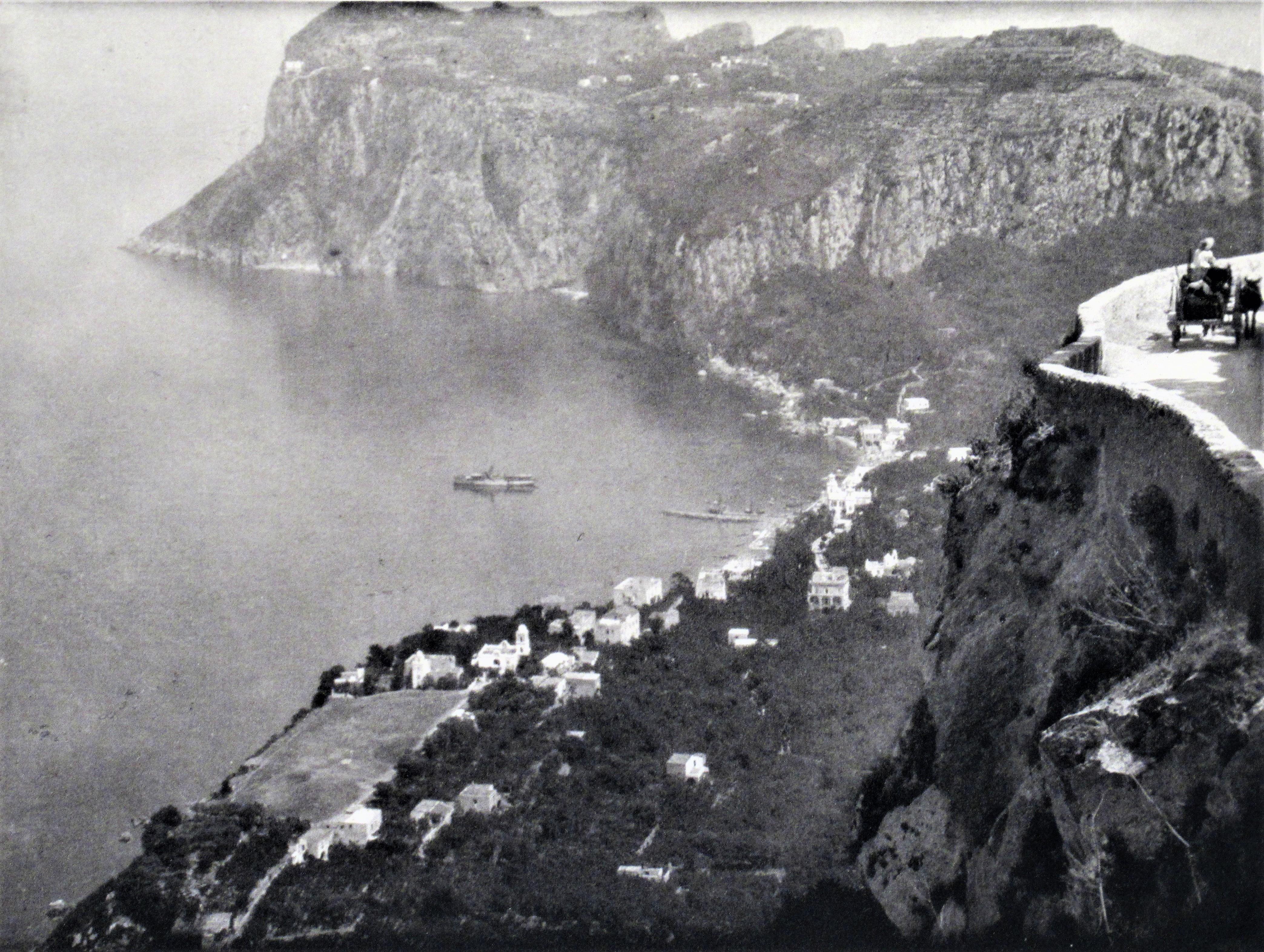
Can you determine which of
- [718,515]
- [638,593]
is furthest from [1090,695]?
[718,515]

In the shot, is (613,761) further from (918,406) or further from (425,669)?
(918,406)

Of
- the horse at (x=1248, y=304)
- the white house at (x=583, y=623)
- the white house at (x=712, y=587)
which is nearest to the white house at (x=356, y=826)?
the white house at (x=583, y=623)

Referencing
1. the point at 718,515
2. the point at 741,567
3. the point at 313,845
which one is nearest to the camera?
the point at 313,845

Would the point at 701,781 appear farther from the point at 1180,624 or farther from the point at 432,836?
the point at 1180,624

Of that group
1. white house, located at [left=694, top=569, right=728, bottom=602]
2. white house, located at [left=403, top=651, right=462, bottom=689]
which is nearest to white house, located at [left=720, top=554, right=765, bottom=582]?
white house, located at [left=694, top=569, right=728, bottom=602]

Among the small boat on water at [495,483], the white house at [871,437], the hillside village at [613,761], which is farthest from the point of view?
the white house at [871,437]

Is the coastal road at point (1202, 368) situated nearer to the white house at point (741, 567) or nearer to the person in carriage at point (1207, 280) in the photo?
the person in carriage at point (1207, 280)
